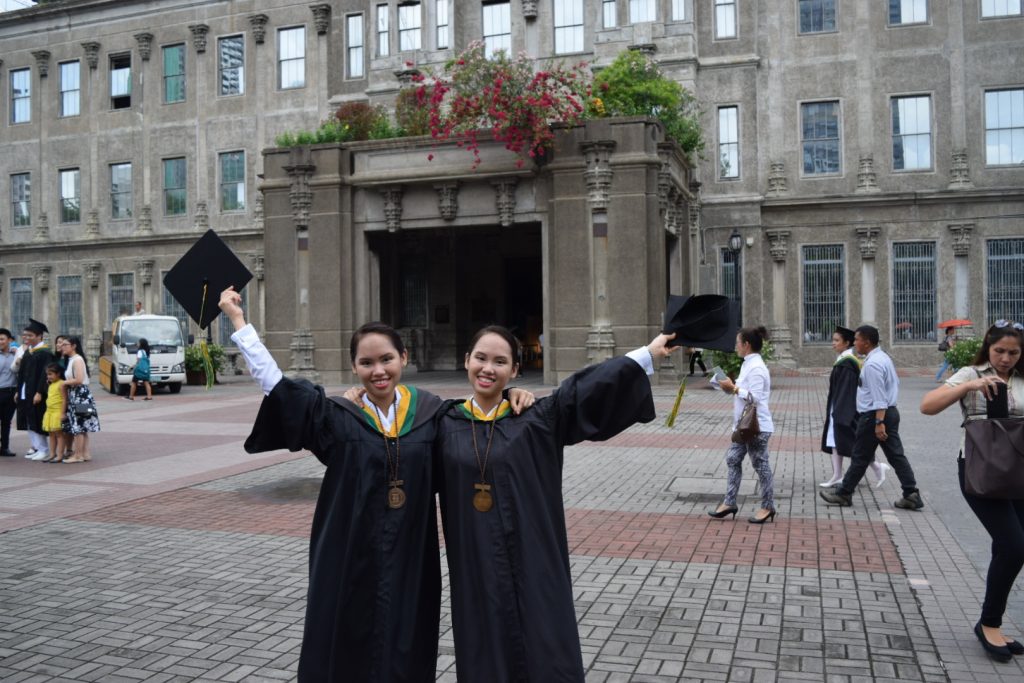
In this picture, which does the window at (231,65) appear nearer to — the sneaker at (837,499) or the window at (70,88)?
the window at (70,88)

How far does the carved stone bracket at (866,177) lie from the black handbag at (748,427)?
24.4 metres

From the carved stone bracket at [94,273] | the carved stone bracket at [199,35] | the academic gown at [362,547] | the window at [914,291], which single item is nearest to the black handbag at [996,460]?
the academic gown at [362,547]

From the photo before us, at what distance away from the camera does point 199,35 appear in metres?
38.0

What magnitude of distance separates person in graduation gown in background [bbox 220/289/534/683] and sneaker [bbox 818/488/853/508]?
6.61 m

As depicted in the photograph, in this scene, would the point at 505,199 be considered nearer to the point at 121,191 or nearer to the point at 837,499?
the point at 837,499

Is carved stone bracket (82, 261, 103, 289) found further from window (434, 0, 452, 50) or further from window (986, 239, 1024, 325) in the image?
window (986, 239, 1024, 325)

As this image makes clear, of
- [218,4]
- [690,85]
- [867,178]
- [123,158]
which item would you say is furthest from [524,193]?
[123,158]

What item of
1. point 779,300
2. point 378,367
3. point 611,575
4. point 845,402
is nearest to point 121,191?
point 779,300

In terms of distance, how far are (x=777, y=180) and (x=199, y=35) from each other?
23.7 m

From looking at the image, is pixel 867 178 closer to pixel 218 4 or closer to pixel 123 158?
pixel 218 4

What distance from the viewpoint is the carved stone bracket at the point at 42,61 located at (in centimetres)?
4072

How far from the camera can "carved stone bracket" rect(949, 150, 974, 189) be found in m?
29.8

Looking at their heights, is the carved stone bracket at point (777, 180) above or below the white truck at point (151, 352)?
above

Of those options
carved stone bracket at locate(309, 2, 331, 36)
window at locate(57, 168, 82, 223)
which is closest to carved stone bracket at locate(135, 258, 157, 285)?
window at locate(57, 168, 82, 223)
